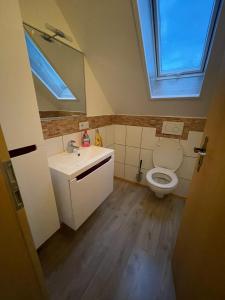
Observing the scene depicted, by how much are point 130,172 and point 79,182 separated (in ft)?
4.52

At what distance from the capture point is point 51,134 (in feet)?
4.29

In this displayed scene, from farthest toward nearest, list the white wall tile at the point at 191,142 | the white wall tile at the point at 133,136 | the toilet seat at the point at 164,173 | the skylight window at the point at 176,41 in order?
1. the white wall tile at the point at 133,136
2. the white wall tile at the point at 191,142
3. the toilet seat at the point at 164,173
4. the skylight window at the point at 176,41

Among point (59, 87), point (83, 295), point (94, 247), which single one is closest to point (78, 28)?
point (59, 87)

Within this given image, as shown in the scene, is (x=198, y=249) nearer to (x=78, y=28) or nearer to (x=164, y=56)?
(x=164, y=56)

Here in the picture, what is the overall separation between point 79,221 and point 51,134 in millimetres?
894

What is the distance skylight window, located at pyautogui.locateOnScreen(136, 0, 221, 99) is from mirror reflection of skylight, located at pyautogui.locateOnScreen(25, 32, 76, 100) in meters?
0.89

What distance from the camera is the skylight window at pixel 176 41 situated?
1047 millimetres

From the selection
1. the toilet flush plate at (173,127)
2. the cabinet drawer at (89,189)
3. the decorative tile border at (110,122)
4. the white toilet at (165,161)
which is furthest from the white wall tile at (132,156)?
the cabinet drawer at (89,189)

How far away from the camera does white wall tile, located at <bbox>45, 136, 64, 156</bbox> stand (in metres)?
1.30

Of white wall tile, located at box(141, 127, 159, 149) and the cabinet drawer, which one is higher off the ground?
white wall tile, located at box(141, 127, 159, 149)

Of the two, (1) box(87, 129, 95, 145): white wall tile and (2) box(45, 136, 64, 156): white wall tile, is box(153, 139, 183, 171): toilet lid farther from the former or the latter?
(2) box(45, 136, 64, 156): white wall tile

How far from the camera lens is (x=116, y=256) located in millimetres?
1212

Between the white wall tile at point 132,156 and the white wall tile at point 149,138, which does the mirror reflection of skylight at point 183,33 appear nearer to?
the white wall tile at point 149,138

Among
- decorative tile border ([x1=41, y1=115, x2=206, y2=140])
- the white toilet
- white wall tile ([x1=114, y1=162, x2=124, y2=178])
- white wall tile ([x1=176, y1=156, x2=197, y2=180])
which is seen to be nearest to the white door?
decorative tile border ([x1=41, y1=115, x2=206, y2=140])
